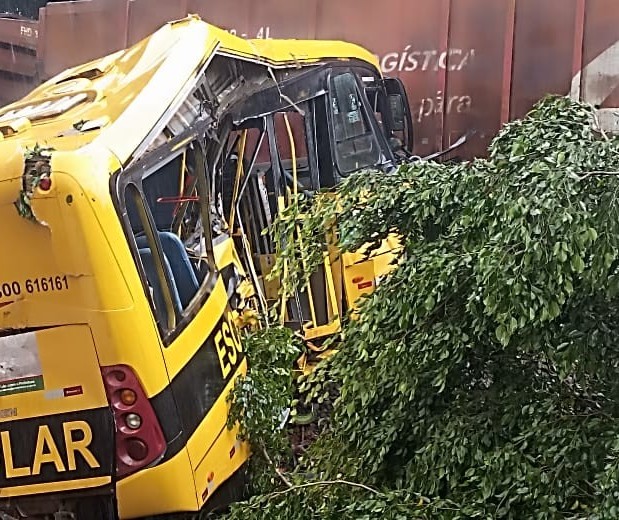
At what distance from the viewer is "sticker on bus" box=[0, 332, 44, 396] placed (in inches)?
91.7

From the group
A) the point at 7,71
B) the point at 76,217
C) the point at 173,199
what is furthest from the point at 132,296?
the point at 7,71

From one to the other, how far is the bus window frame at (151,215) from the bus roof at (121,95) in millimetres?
72

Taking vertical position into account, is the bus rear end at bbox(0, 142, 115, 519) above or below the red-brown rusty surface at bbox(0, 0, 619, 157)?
below

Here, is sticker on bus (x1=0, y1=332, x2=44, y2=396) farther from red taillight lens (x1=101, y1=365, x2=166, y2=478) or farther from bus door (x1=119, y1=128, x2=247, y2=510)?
bus door (x1=119, y1=128, x2=247, y2=510)

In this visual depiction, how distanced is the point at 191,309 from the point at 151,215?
31 centimetres

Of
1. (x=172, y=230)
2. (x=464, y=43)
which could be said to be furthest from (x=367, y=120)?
(x=172, y=230)

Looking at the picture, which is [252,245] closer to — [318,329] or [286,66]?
[318,329]

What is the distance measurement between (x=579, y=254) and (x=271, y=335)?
1.44 metres

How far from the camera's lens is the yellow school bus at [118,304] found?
223 cm

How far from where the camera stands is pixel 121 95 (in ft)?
8.69

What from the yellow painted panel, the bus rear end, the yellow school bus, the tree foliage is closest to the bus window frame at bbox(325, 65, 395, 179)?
the yellow school bus

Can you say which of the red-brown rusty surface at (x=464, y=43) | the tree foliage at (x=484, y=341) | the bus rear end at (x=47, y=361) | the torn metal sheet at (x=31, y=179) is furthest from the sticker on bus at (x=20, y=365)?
the red-brown rusty surface at (x=464, y=43)

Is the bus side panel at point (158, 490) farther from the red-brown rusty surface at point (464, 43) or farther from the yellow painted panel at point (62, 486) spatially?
the red-brown rusty surface at point (464, 43)

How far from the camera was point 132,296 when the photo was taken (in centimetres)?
226
